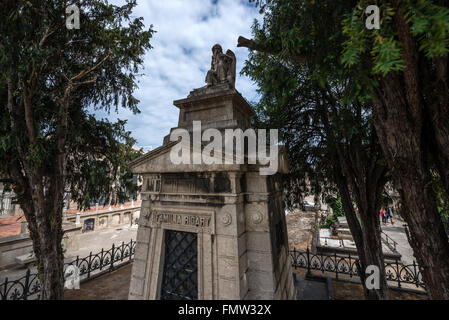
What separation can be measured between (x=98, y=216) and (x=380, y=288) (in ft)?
88.2

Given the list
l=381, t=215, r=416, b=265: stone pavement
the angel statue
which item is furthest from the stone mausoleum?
l=381, t=215, r=416, b=265: stone pavement

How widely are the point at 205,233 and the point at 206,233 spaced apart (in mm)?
20

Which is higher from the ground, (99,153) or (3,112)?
(3,112)

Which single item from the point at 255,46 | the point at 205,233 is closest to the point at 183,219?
the point at 205,233

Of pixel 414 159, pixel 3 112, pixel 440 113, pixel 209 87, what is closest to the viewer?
pixel 440 113

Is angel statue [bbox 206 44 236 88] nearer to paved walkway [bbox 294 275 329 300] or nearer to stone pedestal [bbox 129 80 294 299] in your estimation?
stone pedestal [bbox 129 80 294 299]

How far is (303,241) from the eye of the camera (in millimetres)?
14414

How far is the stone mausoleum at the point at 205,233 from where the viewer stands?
315 centimetres

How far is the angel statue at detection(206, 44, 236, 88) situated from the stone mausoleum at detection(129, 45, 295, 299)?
148cm

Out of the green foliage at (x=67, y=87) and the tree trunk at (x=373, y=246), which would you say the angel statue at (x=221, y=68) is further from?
the tree trunk at (x=373, y=246)

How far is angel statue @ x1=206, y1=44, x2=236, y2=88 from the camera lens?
4812 mm

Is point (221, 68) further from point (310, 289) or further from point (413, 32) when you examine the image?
point (310, 289)

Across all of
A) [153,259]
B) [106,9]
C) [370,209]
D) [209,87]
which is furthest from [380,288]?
[106,9]

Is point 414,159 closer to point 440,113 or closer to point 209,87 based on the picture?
point 440,113
